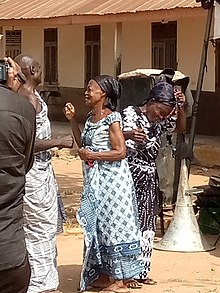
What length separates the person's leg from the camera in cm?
360

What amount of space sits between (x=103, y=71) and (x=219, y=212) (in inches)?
437

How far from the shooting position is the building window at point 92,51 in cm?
1936

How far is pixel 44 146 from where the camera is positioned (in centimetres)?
539

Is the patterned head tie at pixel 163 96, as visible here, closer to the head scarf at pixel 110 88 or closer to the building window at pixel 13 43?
the head scarf at pixel 110 88

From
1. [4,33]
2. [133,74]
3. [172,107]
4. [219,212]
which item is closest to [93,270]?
[172,107]

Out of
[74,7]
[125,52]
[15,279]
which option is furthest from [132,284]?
[125,52]

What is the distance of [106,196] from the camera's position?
6.02 metres

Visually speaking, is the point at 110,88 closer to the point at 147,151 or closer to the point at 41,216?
the point at 147,151

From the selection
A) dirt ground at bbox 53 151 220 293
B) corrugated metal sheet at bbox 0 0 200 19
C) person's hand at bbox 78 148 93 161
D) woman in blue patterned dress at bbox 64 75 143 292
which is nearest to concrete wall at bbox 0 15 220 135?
corrugated metal sheet at bbox 0 0 200 19

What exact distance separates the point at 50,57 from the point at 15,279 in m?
17.7

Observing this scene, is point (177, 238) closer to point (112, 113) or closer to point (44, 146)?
point (112, 113)

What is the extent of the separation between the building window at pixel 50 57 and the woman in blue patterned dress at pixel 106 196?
14.8 meters

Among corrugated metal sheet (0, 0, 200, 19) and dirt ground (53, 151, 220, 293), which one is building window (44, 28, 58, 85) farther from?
dirt ground (53, 151, 220, 293)

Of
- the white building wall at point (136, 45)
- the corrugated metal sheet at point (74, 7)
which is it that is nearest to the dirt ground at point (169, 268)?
the corrugated metal sheet at point (74, 7)
